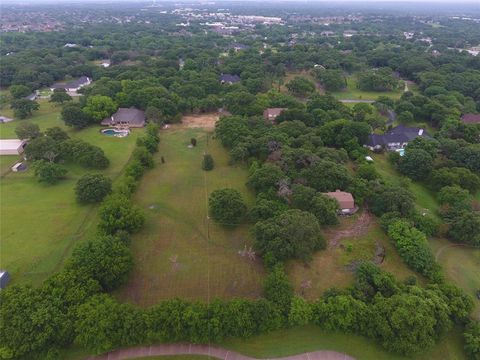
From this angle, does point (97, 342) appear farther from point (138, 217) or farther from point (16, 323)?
point (138, 217)

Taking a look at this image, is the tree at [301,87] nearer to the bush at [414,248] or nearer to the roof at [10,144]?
the bush at [414,248]

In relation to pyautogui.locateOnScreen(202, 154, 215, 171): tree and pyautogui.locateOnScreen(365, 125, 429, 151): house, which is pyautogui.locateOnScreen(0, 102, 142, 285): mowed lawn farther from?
pyautogui.locateOnScreen(365, 125, 429, 151): house

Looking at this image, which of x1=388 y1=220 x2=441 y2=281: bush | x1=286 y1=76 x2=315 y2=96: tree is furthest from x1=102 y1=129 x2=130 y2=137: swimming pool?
x1=388 y1=220 x2=441 y2=281: bush

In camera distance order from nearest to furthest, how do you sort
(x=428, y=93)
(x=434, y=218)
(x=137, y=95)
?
(x=434, y=218), (x=137, y=95), (x=428, y=93)

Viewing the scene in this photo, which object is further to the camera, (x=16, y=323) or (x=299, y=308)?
(x=299, y=308)

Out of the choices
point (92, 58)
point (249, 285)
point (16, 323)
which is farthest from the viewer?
point (92, 58)

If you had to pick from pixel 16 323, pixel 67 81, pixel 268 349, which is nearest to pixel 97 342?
pixel 16 323

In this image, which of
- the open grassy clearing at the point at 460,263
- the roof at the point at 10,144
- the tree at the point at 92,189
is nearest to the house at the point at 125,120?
the roof at the point at 10,144

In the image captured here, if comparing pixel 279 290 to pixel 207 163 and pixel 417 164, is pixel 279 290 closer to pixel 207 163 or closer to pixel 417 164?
pixel 207 163
